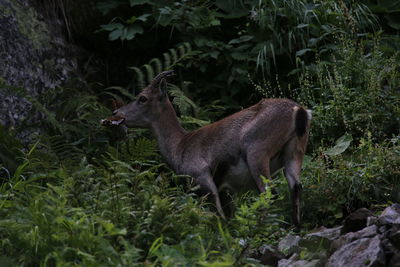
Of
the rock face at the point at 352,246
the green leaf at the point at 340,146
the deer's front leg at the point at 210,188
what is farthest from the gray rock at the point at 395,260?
the green leaf at the point at 340,146

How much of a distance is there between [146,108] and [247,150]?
166cm

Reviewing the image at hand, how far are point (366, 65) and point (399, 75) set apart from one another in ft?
1.49

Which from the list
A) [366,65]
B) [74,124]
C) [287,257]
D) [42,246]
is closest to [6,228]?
[42,246]

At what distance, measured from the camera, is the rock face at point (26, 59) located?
28.1 ft

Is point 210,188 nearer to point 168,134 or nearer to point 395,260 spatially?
point 168,134

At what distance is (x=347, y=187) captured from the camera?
7027mm

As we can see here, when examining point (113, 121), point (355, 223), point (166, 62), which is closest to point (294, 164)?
point (355, 223)

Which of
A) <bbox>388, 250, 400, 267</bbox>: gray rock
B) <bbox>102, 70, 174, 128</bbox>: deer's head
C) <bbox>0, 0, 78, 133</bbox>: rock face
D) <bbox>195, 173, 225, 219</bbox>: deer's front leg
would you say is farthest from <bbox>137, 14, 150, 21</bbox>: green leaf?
<bbox>388, 250, 400, 267</bbox>: gray rock

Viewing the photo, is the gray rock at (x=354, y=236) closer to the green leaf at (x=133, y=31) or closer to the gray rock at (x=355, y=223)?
the gray rock at (x=355, y=223)

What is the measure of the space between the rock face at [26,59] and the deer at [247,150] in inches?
49.1

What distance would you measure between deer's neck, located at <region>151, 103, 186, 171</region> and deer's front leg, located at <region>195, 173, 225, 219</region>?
2.04ft

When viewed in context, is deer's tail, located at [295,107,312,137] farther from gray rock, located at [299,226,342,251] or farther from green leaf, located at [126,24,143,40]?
green leaf, located at [126,24,143,40]

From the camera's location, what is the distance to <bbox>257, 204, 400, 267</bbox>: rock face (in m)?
4.47

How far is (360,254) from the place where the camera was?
4547mm
